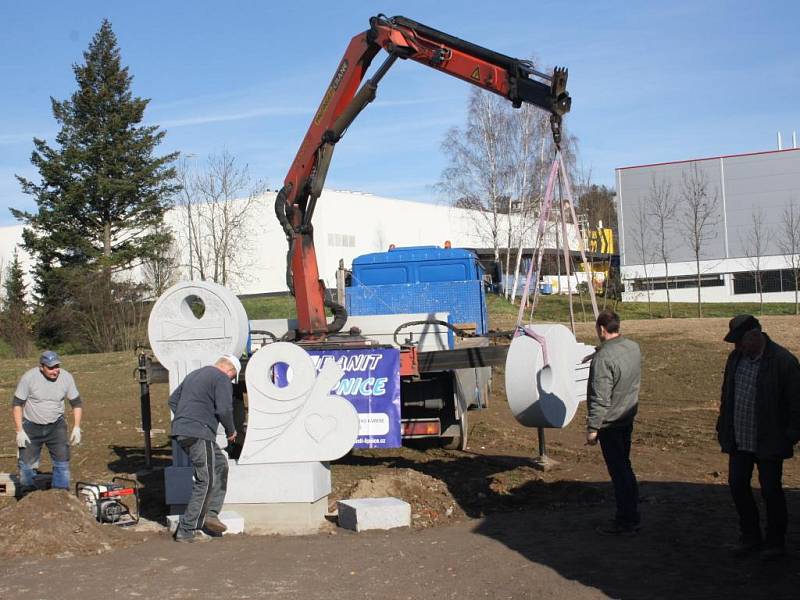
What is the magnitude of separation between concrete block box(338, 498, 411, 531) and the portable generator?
2329 mm

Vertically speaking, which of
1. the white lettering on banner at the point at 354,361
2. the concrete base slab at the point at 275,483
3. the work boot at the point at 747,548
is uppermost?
the white lettering on banner at the point at 354,361

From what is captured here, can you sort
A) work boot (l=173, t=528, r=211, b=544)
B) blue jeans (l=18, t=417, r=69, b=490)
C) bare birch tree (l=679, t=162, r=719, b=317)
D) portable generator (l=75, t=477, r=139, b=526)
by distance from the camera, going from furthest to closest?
bare birch tree (l=679, t=162, r=719, b=317)
blue jeans (l=18, t=417, r=69, b=490)
portable generator (l=75, t=477, r=139, b=526)
work boot (l=173, t=528, r=211, b=544)

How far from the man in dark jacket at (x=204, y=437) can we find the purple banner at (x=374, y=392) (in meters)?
2.49

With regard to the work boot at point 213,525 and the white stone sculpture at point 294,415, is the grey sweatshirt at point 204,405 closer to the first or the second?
the white stone sculpture at point 294,415

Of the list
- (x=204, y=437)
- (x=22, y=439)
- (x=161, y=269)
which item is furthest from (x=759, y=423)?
(x=161, y=269)

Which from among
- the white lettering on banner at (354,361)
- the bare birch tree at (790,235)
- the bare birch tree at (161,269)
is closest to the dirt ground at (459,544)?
the white lettering on banner at (354,361)

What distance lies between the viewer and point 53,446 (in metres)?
9.97

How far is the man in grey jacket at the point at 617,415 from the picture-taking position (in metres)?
7.35

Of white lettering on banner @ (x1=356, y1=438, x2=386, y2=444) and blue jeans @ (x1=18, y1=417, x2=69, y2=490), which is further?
white lettering on banner @ (x1=356, y1=438, x2=386, y2=444)

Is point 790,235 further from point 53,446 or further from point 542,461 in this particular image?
point 53,446

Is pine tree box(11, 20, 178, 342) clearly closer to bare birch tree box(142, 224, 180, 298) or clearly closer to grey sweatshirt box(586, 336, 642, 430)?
bare birch tree box(142, 224, 180, 298)

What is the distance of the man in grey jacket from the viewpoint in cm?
735

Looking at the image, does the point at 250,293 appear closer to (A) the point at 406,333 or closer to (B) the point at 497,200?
(B) the point at 497,200

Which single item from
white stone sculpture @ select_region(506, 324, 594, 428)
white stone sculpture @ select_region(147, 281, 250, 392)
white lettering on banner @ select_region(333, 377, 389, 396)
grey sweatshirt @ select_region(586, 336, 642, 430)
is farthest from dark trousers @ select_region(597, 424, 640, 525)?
white stone sculpture @ select_region(147, 281, 250, 392)
